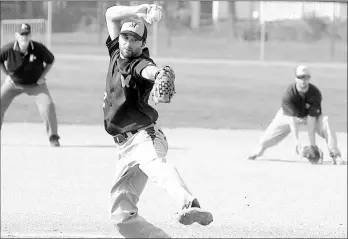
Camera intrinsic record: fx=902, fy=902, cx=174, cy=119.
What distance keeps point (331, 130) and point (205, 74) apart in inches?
745

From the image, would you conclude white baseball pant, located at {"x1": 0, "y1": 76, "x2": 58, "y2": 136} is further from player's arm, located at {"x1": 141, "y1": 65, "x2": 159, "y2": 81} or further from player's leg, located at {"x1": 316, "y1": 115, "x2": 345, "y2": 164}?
player's arm, located at {"x1": 141, "y1": 65, "x2": 159, "y2": 81}

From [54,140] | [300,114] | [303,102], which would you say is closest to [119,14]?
[303,102]

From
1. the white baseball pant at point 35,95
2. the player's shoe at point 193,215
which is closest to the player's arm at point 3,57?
the white baseball pant at point 35,95

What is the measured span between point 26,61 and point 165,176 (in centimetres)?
811

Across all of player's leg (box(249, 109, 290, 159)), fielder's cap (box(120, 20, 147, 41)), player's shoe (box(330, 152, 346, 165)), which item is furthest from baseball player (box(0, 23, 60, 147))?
fielder's cap (box(120, 20, 147, 41))

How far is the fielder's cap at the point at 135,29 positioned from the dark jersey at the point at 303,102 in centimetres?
655

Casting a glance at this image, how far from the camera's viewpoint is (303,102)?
12.6 meters

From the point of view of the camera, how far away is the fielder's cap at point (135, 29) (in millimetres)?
6055

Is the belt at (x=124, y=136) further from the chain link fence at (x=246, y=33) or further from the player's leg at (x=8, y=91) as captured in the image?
the chain link fence at (x=246, y=33)

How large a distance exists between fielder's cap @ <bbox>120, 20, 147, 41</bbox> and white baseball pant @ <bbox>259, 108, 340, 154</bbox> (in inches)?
274

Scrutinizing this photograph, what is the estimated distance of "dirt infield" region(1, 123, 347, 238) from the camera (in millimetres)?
8246

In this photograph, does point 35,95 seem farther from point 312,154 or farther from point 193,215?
point 193,215

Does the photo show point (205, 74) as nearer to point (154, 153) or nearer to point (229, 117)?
point (229, 117)

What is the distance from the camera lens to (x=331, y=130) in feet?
42.3
